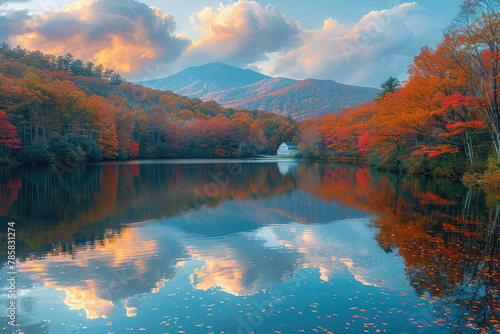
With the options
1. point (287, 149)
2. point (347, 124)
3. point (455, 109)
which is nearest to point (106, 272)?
point (455, 109)

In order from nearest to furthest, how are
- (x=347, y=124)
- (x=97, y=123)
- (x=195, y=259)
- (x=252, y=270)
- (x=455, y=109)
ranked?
(x=252, y=270)
(x=195, y=259)
(x=455, y=109)
(x=97, y=123)
(x=347, y=124)

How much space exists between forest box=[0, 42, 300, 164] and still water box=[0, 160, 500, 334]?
1751 inches

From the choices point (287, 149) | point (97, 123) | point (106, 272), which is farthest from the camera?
point (287, 149)

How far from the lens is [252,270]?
7707 millimetres

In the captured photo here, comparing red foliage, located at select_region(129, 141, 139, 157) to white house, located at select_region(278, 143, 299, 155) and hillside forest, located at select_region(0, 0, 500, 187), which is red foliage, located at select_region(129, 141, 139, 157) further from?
white house, located at select_region(278, 143, 299, 155)

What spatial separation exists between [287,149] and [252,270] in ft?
389

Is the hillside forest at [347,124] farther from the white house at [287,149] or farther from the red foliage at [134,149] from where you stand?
the white house at [287,149]

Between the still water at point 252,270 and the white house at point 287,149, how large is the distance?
109 meters

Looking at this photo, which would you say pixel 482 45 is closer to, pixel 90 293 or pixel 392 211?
pixel 392 211

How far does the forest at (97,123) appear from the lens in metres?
52.8

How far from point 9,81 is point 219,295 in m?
64.1

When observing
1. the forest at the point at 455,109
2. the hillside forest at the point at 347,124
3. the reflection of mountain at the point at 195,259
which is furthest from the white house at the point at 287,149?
the reflection of mountain at the point at 195,259

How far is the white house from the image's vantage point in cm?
12350

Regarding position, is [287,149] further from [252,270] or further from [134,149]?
[252,270]
